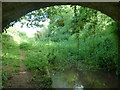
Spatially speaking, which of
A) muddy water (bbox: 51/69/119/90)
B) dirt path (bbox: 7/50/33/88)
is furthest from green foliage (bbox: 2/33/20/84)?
muddy water (bbox: 51/69/119/90)

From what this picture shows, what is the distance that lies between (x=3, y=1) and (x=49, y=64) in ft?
17.7

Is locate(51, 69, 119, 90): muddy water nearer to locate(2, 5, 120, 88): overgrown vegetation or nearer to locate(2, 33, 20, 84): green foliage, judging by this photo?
locate(2, 5, 120, 88): overgrown vegetation

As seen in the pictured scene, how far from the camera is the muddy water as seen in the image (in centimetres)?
661

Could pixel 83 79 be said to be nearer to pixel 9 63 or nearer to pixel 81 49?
pixel 9 63

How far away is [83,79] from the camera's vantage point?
7.22 m

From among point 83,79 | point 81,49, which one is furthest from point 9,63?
point 81,49

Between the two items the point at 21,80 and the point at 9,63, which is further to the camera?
the point at 9,63

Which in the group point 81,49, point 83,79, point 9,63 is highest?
point 81,49

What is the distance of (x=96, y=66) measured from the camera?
8312mm

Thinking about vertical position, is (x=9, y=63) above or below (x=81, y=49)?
below

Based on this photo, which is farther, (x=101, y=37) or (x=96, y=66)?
(x=101, y=37)

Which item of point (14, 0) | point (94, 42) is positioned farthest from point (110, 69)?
point (14, 0)

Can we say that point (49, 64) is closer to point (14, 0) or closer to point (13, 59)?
point (13, 59)

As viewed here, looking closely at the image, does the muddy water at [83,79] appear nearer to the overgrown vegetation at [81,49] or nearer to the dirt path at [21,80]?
the overgrown vegetation at [81,49]
